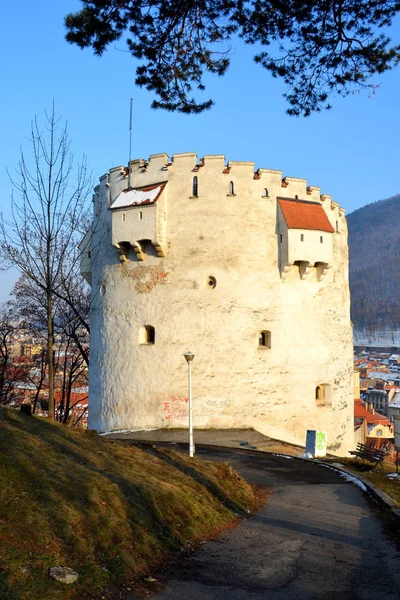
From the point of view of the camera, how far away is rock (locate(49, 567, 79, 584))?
5.19m

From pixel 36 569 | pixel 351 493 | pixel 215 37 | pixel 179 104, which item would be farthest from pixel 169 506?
pixel 215 37

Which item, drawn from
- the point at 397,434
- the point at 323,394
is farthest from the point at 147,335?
the point at 397,434

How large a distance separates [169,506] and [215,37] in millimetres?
7139

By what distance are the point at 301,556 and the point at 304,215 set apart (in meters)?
15.5

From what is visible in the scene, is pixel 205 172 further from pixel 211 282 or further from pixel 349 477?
pixel 349 477

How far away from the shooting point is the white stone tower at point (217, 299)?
66.4 feet

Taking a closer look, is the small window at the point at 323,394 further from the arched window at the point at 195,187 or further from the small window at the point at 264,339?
the arched window at the point at 195,187

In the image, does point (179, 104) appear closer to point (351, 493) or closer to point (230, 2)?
point (230, 2)

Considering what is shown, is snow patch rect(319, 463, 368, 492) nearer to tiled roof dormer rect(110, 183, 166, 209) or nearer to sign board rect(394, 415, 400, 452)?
sign board rect(394, 415, 400, 452)

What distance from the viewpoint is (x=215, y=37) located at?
30.0 feet

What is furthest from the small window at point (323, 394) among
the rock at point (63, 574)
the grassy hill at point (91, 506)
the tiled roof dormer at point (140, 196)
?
the rock at point (63, 574)

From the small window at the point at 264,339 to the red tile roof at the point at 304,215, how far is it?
3883 mm

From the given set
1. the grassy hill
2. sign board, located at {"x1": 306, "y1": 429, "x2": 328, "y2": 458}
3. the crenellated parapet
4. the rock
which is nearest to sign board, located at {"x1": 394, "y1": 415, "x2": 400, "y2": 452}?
sign board, located at {"x1": 306, "y1": 429, "x2": 328, "y2": 458}

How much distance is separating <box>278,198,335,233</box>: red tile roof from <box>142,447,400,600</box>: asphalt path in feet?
37.4
